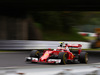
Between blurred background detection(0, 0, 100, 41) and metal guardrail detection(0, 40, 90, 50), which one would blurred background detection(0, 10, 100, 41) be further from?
metal guardrail detection(0, 40, 90, 50)

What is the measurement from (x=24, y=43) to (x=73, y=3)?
3938 millimetres

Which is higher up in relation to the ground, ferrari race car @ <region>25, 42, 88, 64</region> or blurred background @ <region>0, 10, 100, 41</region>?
blurred background @ <region>0, 10, 100, 41</region>

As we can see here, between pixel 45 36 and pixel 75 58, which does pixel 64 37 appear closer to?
pixel 45 36

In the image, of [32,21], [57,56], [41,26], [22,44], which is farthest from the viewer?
[41,26]

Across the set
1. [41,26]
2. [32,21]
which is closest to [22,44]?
[32,21]

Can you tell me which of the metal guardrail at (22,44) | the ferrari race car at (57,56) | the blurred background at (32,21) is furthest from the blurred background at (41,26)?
the ferrari race car at (57,56)

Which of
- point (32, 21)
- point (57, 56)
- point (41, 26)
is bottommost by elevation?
point (57, 56)

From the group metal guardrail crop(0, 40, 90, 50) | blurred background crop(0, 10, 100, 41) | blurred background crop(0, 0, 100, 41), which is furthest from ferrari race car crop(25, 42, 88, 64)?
blurred background crop(0, 10, 100, 41)

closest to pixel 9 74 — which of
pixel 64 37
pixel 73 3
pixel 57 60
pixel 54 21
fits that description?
pixel 57 60

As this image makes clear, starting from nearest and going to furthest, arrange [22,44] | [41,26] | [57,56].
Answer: [57,56] → [22,44] → [41,26]

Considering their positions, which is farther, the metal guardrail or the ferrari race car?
the metal guardrail

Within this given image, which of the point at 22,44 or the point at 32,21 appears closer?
the point at 22,44

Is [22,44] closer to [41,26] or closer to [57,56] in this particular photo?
[57,56]

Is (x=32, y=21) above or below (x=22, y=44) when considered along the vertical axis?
above
